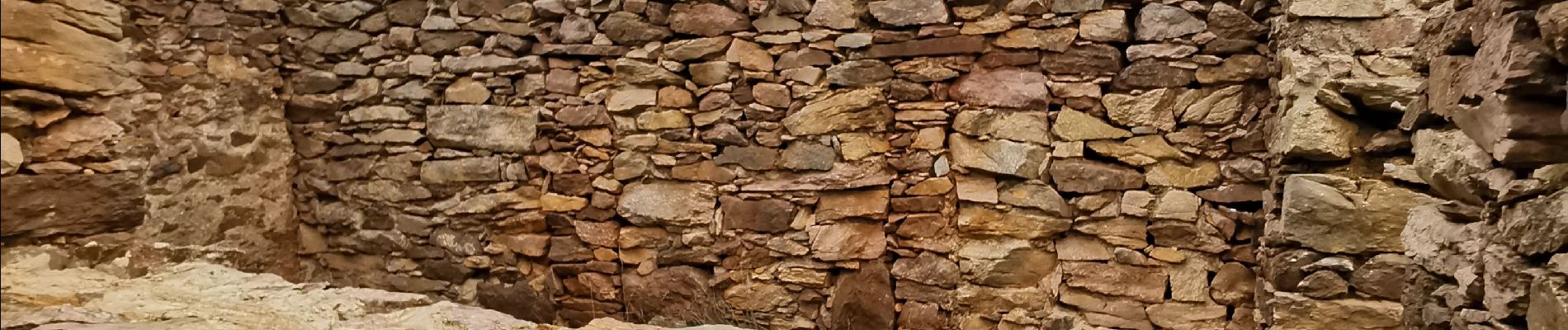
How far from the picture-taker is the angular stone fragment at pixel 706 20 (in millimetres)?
3518

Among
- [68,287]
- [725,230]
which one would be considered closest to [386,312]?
[68,287]

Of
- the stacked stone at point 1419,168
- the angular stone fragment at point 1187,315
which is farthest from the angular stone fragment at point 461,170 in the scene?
the stacked stone at point 1419,168

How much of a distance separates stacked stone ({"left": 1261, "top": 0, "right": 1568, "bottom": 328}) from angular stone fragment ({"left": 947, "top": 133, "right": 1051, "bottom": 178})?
77 centimetres

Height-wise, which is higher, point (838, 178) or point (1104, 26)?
point (1104, 26)

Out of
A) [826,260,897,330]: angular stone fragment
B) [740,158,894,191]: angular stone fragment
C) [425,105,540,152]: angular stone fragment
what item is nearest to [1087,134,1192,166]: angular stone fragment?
[740,158,894,191]: angular stone fragment

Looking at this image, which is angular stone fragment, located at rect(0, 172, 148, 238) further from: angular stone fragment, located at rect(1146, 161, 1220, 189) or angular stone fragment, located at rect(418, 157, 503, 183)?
angular stone fragment, located at rect(1146, 161, 1220, 189)

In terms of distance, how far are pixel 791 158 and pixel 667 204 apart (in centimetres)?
56

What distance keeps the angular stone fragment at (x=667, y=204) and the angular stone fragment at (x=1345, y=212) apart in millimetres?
2035

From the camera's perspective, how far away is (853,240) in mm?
3477

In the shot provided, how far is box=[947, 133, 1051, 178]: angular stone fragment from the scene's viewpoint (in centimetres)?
324

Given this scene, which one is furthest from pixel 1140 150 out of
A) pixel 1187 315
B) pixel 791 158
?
pixel 791 158

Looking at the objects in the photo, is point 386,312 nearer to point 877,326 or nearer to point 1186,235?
point 877,326

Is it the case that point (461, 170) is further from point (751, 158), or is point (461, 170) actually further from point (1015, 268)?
point (1015, 268)

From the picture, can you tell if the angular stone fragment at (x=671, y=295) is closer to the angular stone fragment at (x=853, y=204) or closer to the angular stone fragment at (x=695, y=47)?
the angular stone fragment at (x=853, y=204)
